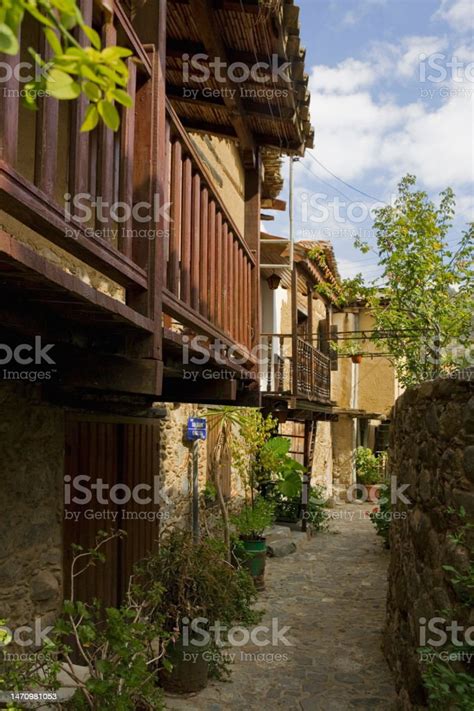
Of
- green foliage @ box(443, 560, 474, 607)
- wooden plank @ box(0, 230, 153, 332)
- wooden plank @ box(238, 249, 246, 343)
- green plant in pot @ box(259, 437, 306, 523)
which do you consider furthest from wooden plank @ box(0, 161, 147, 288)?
green plant in pot @ box(259, 437, 306, 523)

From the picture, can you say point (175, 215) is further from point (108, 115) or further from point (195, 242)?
point (108, 115)

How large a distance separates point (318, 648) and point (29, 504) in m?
3.68

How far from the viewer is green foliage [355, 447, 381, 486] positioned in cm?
1984

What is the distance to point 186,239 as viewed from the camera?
12.9ft

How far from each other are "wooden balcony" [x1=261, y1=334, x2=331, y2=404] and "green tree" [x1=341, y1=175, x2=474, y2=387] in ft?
7.49

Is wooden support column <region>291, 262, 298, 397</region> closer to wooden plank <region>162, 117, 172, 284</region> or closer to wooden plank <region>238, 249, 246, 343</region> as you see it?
wooden plank <region>238, 249, 246, 343</region>

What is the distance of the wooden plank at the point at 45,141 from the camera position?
7.09ft

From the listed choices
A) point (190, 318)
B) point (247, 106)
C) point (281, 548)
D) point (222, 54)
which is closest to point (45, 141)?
point (190, 318)

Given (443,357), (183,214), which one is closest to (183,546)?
(183,214)

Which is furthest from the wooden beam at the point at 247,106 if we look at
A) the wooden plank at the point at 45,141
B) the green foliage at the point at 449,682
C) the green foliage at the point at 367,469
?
the green foliage at the point at 367,469

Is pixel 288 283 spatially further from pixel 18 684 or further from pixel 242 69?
pixel 18 684

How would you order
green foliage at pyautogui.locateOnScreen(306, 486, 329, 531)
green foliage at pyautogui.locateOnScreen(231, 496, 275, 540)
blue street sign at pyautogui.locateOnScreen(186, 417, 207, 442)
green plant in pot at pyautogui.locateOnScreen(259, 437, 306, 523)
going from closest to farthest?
blue street sign at pyautogui.locateOnScreen(186, 417, 207, 442)
green foliage at pyautogui.locateOnScreen(231, 496, 275, 540)
green plant in pot at pyautogui.locateOnScreen(259, 437, 306, 523)
green foliage at pyautogui.locateOnScreen(306, 486, 329, 531)

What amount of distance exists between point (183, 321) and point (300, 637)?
4.33m

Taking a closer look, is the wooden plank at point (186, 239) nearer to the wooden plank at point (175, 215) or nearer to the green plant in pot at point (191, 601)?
the wooden plank at point (175, 215)
